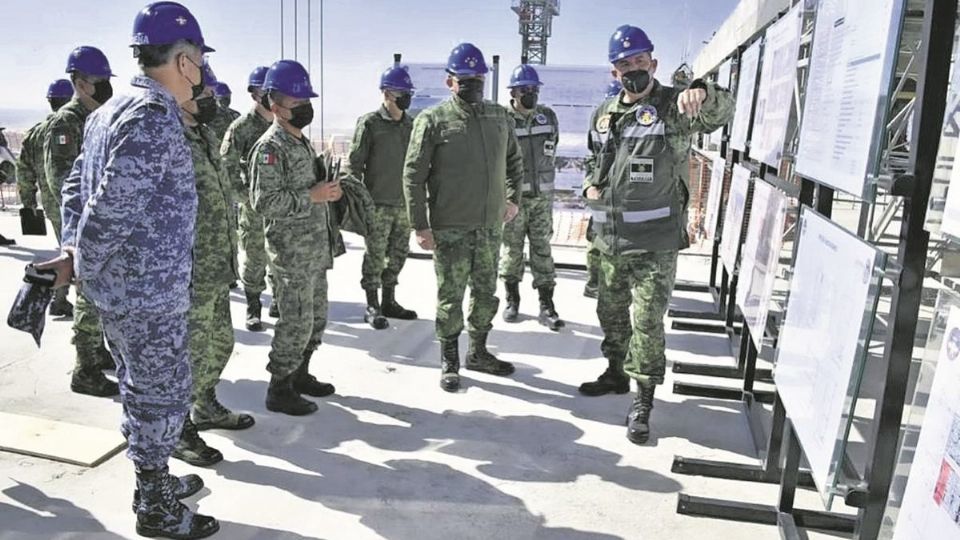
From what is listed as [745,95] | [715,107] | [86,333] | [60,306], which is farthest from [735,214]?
[60,306]

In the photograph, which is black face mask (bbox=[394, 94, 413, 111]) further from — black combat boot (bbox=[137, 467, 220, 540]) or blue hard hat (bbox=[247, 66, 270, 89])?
black combat boot (bbox=[137, 467, 220, 540])

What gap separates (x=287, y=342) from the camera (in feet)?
11.7

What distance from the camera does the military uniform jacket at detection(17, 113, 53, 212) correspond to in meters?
5.31

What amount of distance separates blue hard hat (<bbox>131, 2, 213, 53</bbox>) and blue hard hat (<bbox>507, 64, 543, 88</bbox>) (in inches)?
137

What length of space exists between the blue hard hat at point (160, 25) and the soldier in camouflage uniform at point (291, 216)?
0.97 m

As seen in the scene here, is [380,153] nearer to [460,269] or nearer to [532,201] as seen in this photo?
[532,201]

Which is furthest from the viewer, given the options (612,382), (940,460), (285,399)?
(612,382)

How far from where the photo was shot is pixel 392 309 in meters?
5.68

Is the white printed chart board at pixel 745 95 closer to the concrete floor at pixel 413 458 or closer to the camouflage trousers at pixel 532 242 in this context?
the concrete floor at pixel 413 458

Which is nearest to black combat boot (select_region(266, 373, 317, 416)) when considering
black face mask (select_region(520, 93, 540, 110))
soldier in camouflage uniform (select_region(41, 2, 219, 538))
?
soldier in camouflage uniform (select_region(41, 2, 219, 538))

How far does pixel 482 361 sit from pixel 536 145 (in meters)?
2.13

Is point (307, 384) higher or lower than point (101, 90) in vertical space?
lower

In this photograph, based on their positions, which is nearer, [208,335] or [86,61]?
[208,335]

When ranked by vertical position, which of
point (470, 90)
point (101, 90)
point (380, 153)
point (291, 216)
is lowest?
point (291, 216)
